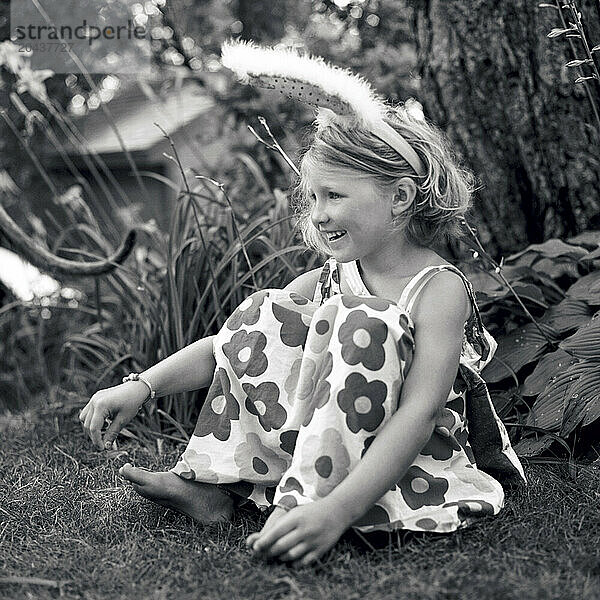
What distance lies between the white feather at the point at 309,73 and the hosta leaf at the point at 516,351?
32.2 inches

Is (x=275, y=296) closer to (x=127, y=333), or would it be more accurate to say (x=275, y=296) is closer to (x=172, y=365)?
(x=172, y=365)

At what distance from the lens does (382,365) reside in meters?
1.37

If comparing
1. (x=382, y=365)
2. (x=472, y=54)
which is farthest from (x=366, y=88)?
(x=472, y=54)

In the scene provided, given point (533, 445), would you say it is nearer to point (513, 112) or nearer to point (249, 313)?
point (249, 313)

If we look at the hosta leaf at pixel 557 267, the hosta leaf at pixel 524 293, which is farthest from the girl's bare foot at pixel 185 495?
the hosta leaf at pixel 557 267

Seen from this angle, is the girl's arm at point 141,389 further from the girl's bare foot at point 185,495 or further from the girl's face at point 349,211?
the girl's face at point 349,211

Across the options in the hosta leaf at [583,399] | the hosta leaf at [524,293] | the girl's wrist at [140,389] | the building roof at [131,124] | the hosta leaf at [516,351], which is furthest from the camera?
the building roof at [131,124]

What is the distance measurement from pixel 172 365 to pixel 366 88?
0.64m

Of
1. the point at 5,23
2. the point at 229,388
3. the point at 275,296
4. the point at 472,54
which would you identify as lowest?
the point at 229,388

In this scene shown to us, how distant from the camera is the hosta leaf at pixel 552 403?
189cm

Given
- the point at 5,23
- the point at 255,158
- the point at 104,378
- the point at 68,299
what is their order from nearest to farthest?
the point at 104,378 → the point at 68,299 → the point at 255,158 → the point at 5,23

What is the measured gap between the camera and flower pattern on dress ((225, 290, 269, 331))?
158 cm

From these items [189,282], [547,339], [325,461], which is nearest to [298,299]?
[325,461]

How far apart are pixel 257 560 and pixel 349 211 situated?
2.07 ft
